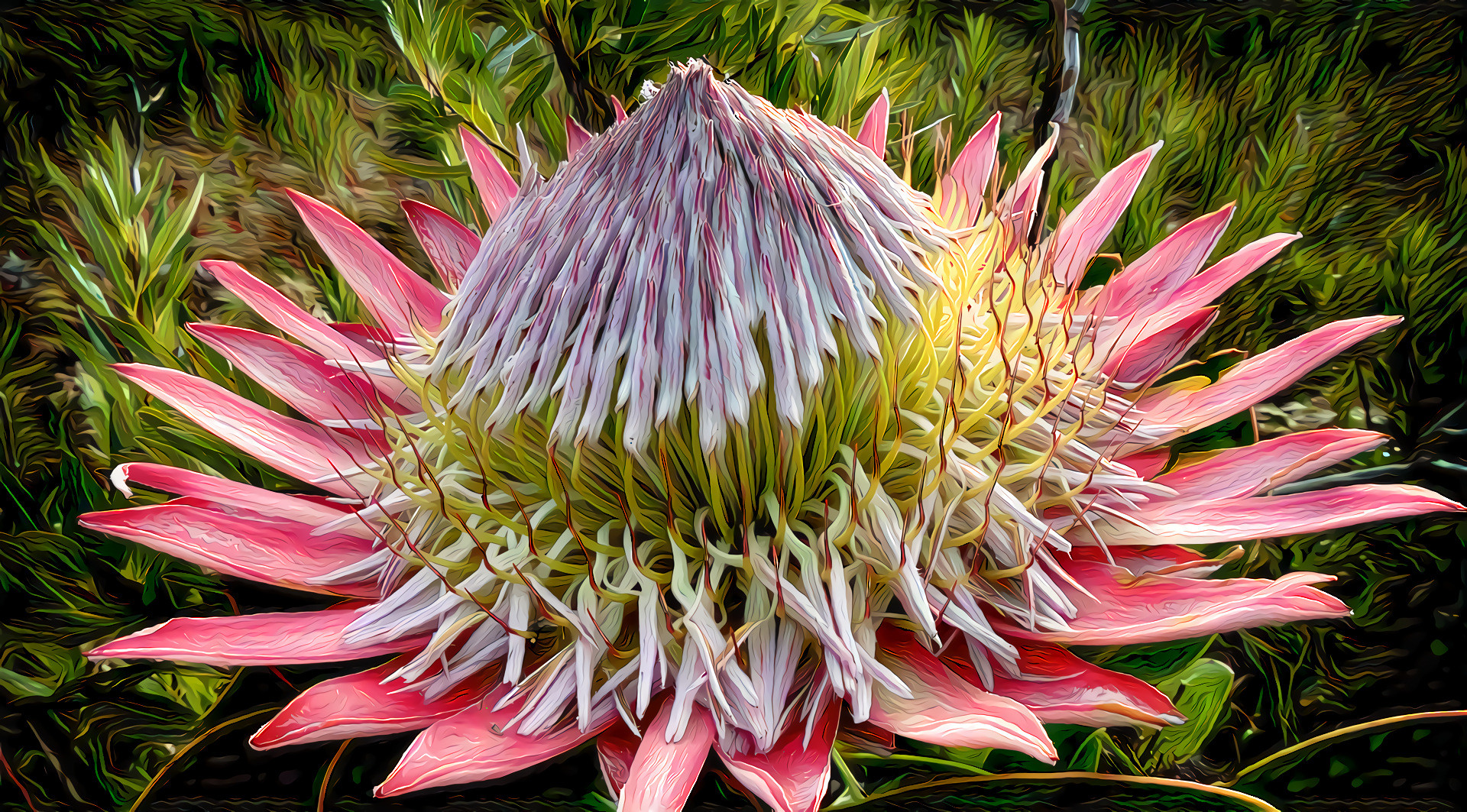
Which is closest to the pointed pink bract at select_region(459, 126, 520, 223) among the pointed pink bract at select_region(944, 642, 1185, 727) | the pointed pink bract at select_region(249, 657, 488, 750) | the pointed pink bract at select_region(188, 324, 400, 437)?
the pointed pink bract at select_region(188, 324, 400, 437)

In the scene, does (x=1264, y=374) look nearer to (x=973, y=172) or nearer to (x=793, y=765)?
(x=973, y=172)

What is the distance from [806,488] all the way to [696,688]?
4.8 inches

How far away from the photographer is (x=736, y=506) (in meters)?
0.50

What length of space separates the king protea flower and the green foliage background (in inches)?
2.3

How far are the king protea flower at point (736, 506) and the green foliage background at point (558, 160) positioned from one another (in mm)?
58

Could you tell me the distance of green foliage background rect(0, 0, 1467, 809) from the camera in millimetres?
569

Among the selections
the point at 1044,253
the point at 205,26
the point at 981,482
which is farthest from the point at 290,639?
the point at 205,26

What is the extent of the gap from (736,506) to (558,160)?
1.48 feet

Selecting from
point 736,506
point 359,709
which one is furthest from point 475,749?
point 736,506

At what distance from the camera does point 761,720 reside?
44cm

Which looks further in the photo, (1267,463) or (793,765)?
(1267,463)

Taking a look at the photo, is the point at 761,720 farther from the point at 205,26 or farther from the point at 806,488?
the point at 205,26

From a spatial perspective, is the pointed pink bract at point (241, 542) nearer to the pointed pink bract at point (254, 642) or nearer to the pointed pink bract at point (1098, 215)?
the pointed pink bract at point (254, 642)

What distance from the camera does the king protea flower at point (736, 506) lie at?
0.45 metres
